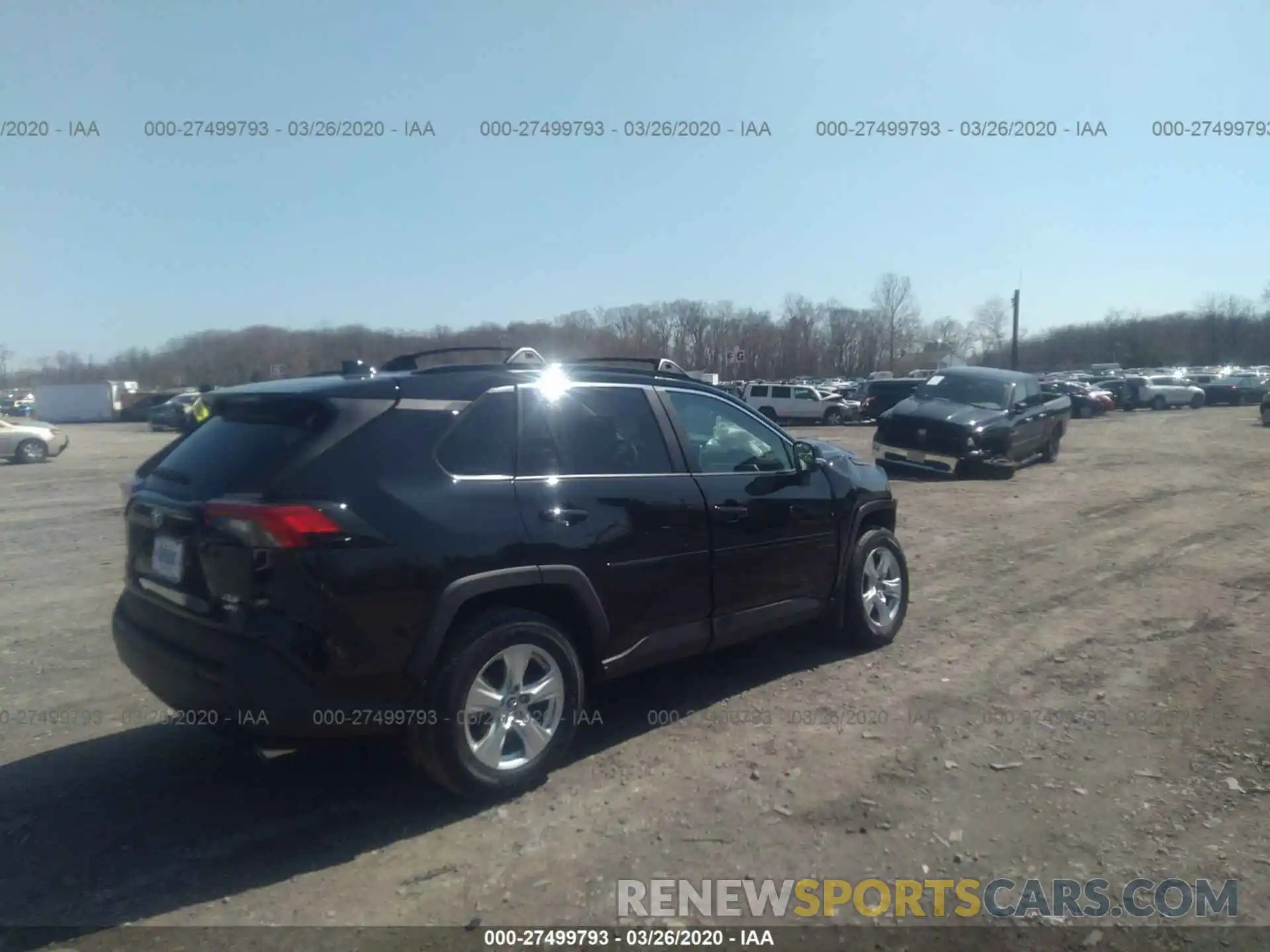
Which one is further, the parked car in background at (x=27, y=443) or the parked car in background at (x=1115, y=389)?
the parked car in background at (x=1115, y=389)

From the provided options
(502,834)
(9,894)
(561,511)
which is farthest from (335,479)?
(9,894)

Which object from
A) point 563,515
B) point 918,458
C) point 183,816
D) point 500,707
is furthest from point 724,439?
point 918,458

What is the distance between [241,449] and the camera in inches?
160

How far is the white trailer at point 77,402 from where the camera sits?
57.7 m

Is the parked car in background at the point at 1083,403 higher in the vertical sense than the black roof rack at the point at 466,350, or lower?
lower

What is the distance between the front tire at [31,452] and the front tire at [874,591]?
83.8ft

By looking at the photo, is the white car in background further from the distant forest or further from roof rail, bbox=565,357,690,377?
roof rail, bbox=565,357,690,377

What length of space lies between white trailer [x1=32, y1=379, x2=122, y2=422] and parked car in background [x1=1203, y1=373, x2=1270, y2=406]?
197ft

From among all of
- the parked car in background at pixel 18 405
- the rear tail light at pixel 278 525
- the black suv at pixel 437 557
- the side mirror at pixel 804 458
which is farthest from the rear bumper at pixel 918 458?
the parked car in background at pixel 18 405

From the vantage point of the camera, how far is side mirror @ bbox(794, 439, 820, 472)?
19.4ft

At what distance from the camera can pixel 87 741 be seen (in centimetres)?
492

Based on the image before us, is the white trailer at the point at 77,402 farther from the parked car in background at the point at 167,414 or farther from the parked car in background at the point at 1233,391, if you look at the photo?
the parked car in background at the point at 1233,391

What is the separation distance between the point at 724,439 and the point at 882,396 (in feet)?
110

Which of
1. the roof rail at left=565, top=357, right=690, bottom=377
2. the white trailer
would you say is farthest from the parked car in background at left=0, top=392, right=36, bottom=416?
the roof rail at left=565, top=357, right=690, bottom=377
